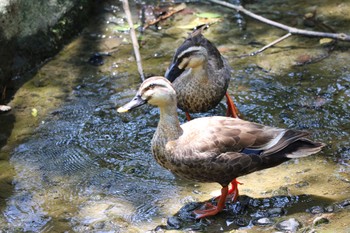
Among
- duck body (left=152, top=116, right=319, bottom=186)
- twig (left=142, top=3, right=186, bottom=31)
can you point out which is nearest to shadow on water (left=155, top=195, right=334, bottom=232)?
duck body (left=152, top=116, right=319, bottom=186)

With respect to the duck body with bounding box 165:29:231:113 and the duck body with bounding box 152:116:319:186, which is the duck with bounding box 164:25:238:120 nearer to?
the duck body with bounding box 165:29:231:113

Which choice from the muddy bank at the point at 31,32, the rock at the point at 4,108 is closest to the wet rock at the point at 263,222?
the rock at the point at 4,108

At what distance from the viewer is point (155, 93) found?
484 centimetres

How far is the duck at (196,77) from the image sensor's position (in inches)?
239

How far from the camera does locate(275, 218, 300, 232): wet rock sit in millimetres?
4414

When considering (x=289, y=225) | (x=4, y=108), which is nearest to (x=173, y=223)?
(x=289, y=225)

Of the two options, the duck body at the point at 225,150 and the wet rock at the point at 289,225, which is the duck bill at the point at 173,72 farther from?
the wet rock at the point at 289,225

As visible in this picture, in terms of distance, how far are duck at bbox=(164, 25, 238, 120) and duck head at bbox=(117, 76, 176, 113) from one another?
122 centimetres

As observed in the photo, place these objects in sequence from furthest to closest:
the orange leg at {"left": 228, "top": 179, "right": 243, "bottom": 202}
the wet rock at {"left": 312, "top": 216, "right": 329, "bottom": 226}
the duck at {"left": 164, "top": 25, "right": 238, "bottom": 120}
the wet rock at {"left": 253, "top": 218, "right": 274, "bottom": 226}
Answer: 1. the duck at {"left": 164, "top": 25, "right": 238, "bottom": 120}
2. the orange leg at {"left": 228, "top": 179, "right": 243, "bottom": 202}
3. the wet rock at {"left": 253, "top": 218, "right": 274, "bottom": 226}
4. the wet rock at {"left": 312, "top": 216, "right": 329, "bottom": 226}

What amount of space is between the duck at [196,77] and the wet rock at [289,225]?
1895mm

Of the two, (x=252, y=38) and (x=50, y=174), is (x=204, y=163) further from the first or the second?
(x=252, y=38)

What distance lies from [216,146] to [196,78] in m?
1.58

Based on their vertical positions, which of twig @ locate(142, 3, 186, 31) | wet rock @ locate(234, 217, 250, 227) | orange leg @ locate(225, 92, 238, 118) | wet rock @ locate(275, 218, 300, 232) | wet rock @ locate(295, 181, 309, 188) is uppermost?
twig @ locate(142, 3, 186, 31)

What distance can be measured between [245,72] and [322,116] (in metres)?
1.26
